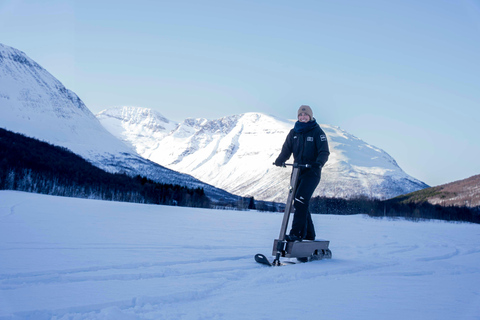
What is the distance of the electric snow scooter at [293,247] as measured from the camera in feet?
20.5

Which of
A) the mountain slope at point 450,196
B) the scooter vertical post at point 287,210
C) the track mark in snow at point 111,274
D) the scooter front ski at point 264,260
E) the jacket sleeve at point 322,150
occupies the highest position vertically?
the mountain slope at point 450,196

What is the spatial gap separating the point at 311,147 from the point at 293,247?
1.89 m

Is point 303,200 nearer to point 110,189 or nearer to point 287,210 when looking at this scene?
point 287,210

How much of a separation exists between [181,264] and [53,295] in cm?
229

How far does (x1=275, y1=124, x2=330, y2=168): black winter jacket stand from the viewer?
267 inches

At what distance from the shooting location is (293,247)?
6.38 meters

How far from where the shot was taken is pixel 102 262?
5324mm

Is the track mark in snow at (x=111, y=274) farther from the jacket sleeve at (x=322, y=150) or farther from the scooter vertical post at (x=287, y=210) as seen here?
the jacket sleeve at (x=322, y=150)

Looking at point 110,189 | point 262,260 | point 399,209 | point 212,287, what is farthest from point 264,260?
point 399,209

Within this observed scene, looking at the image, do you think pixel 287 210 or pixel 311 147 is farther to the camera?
pixel 311 147

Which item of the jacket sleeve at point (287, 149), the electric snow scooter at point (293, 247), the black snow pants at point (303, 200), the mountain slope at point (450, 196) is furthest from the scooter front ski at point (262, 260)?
the mountain slope at point (450, 196)

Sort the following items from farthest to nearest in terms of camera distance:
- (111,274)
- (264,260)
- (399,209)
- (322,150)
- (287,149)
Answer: (399,209) < (287,149) < (322,150) < (264,260) < (111,274)

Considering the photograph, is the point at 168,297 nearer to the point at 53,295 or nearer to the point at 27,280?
the point at 53,295

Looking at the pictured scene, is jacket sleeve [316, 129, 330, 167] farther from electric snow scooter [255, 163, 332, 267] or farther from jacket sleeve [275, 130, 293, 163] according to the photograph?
jacket sleeve [275, 130, 293, 163]
